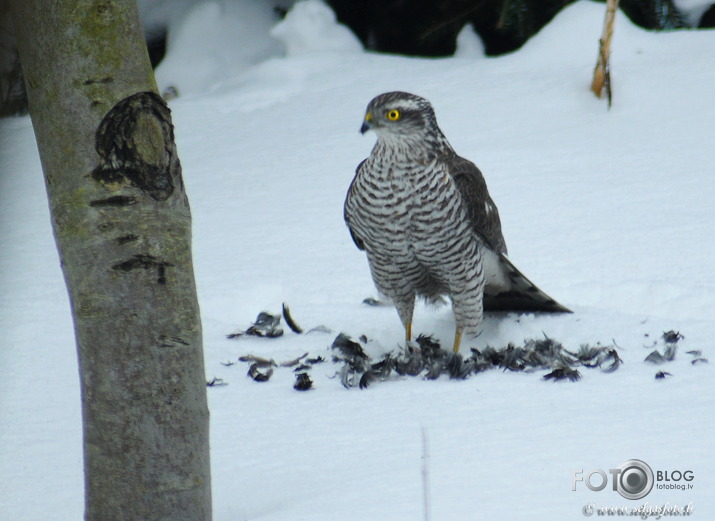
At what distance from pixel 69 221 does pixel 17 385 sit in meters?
2.04

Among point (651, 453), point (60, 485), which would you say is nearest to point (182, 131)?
point (60, 485)

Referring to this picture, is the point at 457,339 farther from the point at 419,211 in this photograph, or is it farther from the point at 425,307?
the point at 419,211

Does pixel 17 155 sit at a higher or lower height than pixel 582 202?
higher

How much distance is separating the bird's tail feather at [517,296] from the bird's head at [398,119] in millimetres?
708

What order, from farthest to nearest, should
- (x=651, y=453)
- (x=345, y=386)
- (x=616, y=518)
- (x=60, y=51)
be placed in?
(x=345, y=386) → (x=651, y=453) → (x=616, y=518) → (x=60, y=51)

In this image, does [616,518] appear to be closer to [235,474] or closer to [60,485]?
[235,474]

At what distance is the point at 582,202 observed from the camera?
5.14m

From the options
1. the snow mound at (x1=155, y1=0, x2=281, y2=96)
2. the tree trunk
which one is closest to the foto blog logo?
the tree trunk

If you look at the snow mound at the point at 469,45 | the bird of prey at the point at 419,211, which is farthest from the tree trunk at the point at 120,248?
the snow mound at the point at 469,45

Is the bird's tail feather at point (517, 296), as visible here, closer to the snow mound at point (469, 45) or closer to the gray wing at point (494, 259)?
the gray wing at point (494, 259)

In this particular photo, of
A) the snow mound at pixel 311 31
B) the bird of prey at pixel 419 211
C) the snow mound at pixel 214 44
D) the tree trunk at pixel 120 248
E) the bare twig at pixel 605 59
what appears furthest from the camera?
the snow mound at pixel 214 44

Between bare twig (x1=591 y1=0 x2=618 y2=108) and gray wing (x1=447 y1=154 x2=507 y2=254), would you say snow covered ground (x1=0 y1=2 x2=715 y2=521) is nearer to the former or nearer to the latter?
bare twig (x1=591 y1=0 x2=618 y2=108)

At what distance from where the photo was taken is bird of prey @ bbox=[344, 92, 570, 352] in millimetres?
3400

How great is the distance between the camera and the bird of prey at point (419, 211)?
340 centimetres
